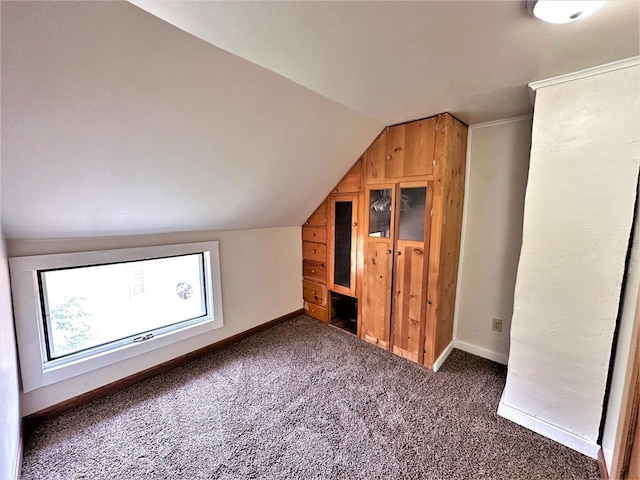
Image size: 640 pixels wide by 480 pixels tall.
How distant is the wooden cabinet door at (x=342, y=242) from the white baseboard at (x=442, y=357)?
950 mm

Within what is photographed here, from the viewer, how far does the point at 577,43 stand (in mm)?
1132

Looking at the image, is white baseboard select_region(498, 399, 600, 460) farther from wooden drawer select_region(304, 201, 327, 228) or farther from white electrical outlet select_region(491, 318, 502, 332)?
wooden drawer select_region(304, 201, 327, 228)

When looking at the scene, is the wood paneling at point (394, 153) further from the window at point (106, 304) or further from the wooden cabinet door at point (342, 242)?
the window at point (106, 304)

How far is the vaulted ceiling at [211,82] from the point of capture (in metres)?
0.95

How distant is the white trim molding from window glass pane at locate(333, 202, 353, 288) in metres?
1.62

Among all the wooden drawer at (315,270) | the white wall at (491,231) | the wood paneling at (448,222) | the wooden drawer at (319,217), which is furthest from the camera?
the wooden drawer at (315,270)

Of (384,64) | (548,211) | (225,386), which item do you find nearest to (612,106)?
(548,211)

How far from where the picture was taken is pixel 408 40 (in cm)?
112

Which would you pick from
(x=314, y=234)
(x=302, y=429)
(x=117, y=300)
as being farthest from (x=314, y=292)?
(x=117, y=300)

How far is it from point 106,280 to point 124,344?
1.73ft

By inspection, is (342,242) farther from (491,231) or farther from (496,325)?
(496,325)

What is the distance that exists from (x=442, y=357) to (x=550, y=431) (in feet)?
2.63

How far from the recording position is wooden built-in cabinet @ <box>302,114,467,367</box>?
2.05m

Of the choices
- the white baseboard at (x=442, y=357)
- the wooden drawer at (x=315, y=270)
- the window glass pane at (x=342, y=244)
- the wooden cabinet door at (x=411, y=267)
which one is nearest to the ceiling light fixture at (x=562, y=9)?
the wooden cabinet door at (x=411, y=267)
